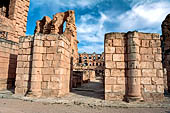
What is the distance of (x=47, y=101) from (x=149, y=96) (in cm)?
492

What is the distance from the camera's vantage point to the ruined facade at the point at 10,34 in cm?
842

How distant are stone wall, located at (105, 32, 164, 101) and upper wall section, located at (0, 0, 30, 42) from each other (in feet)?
32.5

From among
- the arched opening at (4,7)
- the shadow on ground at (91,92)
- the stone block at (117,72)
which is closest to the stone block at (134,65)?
the stone block at (117,72)

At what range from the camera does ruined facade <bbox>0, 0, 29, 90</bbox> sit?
842 cm

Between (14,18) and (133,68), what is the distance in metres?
12.3

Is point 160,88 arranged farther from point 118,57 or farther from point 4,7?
point 4,7

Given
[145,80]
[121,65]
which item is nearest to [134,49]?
[121,65]

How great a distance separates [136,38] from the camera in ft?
20.0

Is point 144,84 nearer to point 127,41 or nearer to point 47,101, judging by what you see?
point 127,41

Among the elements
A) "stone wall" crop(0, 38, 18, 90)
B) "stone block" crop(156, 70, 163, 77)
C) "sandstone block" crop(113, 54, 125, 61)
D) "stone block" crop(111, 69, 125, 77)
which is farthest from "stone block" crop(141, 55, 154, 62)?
"stone wall" crop(0, 38, 18, 90)

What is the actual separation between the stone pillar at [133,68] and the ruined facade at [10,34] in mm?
8325

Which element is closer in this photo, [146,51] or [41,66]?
[146,51]

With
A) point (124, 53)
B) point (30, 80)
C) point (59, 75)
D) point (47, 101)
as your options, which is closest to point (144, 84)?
point (124, 53)

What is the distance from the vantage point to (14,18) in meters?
12.0
